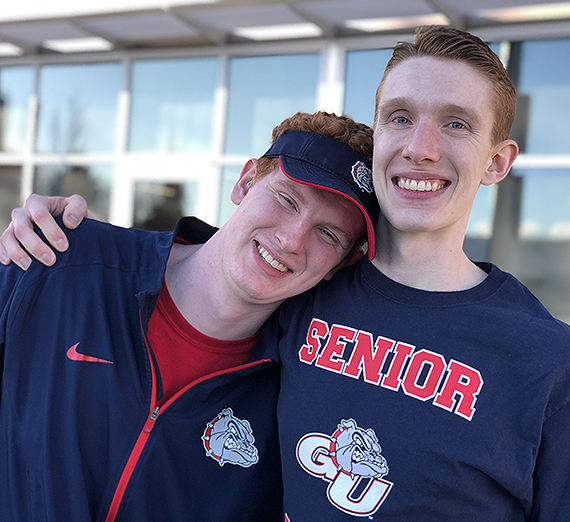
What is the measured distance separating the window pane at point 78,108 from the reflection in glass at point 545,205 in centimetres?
520

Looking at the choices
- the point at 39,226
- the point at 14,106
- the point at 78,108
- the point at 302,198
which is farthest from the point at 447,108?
the point at 14,106

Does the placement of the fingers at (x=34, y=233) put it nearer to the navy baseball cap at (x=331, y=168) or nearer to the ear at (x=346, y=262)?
the navy baseball cap at (x=331, y=168)

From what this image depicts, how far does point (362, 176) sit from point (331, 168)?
0.11 meters


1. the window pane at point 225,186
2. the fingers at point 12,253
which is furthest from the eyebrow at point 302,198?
the window pane at point 225,186

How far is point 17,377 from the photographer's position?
71.9 inches

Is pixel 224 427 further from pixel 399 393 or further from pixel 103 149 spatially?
pixel 103 149

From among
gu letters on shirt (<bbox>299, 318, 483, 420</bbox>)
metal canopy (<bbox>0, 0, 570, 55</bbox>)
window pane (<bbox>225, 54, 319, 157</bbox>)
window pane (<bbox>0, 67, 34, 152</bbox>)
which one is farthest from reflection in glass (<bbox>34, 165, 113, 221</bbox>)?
gu letters on shirt (<bbox>299, 318, 483, 420</bbox>)

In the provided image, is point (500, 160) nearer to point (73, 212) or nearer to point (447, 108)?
point (447, 108)

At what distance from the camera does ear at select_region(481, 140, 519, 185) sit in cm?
180

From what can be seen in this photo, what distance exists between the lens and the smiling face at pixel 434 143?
66.4 inches

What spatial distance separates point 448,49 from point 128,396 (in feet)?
4.50

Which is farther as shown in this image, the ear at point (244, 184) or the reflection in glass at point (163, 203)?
the reflection in glass at point (163, 203)

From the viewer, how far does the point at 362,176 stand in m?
1.92

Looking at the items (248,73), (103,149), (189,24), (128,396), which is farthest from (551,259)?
(103,149)
